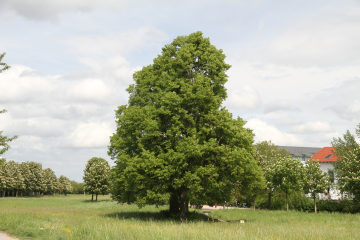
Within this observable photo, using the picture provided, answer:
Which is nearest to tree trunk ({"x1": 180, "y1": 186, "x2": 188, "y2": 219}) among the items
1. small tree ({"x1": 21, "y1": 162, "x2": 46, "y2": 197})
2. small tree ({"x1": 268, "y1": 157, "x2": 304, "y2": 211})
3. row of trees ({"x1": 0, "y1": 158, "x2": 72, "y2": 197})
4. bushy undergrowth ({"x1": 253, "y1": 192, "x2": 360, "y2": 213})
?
small tree ({"x1": 268, "y1": 157, "x2": 304, "y2": 211})

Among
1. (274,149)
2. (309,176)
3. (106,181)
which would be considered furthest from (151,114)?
(106,181)

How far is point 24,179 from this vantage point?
8681cm

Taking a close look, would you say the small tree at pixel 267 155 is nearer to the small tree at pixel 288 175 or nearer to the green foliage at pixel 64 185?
the small tree at pixel 288 175

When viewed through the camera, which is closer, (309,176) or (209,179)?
(209,179)

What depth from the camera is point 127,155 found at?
22219 millimetres

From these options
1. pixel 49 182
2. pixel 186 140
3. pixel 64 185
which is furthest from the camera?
pixel 64 185

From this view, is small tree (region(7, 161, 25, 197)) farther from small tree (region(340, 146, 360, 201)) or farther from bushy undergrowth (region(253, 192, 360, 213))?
small tree (region(340, 146, 360, 201))

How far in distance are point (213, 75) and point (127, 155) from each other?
981 centimetres

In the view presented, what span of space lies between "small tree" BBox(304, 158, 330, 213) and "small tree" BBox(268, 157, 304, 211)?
35.2 inches

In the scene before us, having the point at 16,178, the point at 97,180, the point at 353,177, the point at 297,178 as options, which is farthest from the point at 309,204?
the point at 16,178

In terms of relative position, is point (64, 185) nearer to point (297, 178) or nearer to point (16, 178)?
point (16, 178)

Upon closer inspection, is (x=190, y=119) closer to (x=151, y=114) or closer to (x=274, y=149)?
(x=151, y=114)

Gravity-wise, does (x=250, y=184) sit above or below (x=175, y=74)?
below

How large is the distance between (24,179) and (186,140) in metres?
84.5
